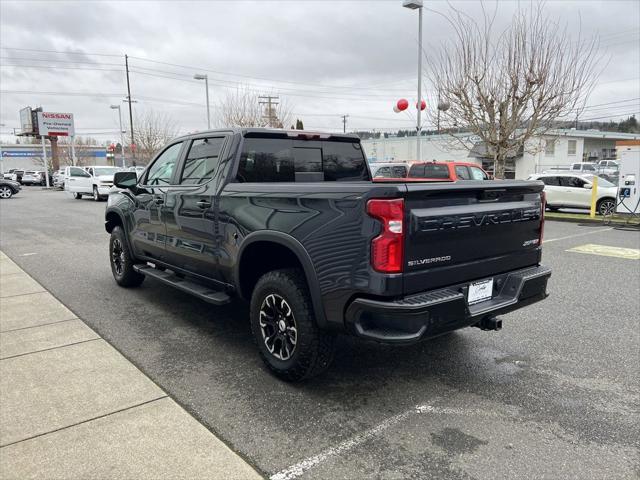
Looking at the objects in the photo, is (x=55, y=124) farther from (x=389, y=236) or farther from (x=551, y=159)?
(x=389, y=236)

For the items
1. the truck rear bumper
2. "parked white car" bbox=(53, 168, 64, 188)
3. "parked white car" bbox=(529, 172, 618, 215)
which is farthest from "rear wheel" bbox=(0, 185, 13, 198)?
the truck rear bumper

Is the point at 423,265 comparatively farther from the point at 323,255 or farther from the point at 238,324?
the point at 238,324

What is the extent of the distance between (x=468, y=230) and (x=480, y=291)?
18.9 inches

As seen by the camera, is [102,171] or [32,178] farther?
[32,178]

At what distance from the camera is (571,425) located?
10.1 ft

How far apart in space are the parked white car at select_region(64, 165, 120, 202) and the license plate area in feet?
74.7

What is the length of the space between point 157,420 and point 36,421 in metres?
0.78

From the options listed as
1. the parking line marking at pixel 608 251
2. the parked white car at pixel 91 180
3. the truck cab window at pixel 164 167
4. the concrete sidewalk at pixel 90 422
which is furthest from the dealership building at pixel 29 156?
the concrete sidewalk at pixel 90 422

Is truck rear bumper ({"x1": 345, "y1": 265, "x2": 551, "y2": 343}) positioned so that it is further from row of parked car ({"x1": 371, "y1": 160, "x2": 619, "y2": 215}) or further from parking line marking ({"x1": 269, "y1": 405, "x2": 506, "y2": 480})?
row of parked car ({"x1": 371, "y1": 160, "x2": 619, "y2": 215})

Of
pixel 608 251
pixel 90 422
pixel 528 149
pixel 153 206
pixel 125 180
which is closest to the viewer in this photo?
pixel 90 422

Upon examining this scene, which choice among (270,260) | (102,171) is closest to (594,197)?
(270,260)

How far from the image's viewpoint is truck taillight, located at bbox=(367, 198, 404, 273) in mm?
2848

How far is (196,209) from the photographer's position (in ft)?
14.6

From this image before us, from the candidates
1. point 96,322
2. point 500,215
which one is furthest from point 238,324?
point 500,215
